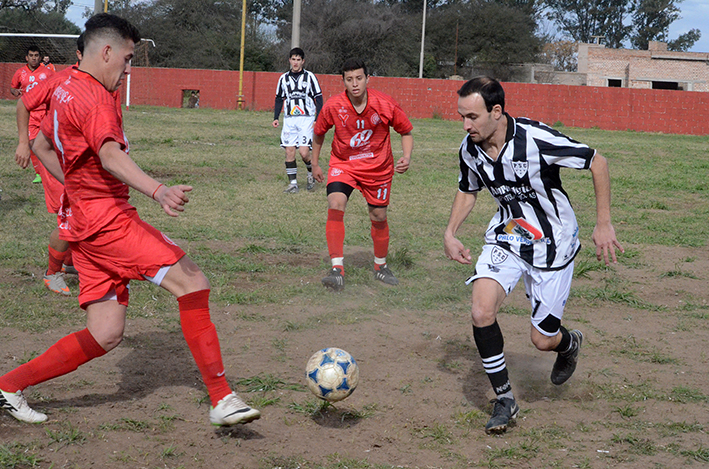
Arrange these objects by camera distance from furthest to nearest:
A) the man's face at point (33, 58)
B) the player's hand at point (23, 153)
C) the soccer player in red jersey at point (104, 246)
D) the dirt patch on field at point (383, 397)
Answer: the man's face at point (33, 58) → the player's hand at point (23, 153) → the dirt patch on field at point (383, 397) → the soccer player in red jersey at point (104, 246)

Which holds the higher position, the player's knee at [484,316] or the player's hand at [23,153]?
the player's hand at [23,153]

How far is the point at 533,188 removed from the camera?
413cm

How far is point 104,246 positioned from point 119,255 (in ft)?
0.29

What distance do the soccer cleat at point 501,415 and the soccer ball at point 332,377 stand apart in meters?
0.79

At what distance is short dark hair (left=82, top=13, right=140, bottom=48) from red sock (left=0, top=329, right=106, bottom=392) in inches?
61.0

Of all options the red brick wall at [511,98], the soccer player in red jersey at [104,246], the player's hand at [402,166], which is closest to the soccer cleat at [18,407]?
the soccer player in red jersey at [104,246]

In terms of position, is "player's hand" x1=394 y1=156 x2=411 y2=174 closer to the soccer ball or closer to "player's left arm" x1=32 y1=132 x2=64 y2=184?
the soccer ball

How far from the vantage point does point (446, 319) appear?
19.6 ft

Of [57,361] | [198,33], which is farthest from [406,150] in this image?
[198,33]

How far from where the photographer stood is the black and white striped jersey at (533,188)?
4.05 m

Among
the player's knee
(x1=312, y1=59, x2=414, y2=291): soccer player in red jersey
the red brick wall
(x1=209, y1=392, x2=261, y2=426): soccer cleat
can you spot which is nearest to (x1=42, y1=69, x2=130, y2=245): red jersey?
(x1=209, y1=392, x2=261, y2=426): soccer cleat

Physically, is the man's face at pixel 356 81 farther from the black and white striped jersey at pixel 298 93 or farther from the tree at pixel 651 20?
the tree at pixel 651 20

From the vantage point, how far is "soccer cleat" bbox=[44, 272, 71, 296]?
20.3ft

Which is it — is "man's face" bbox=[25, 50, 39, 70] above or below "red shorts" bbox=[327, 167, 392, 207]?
above
